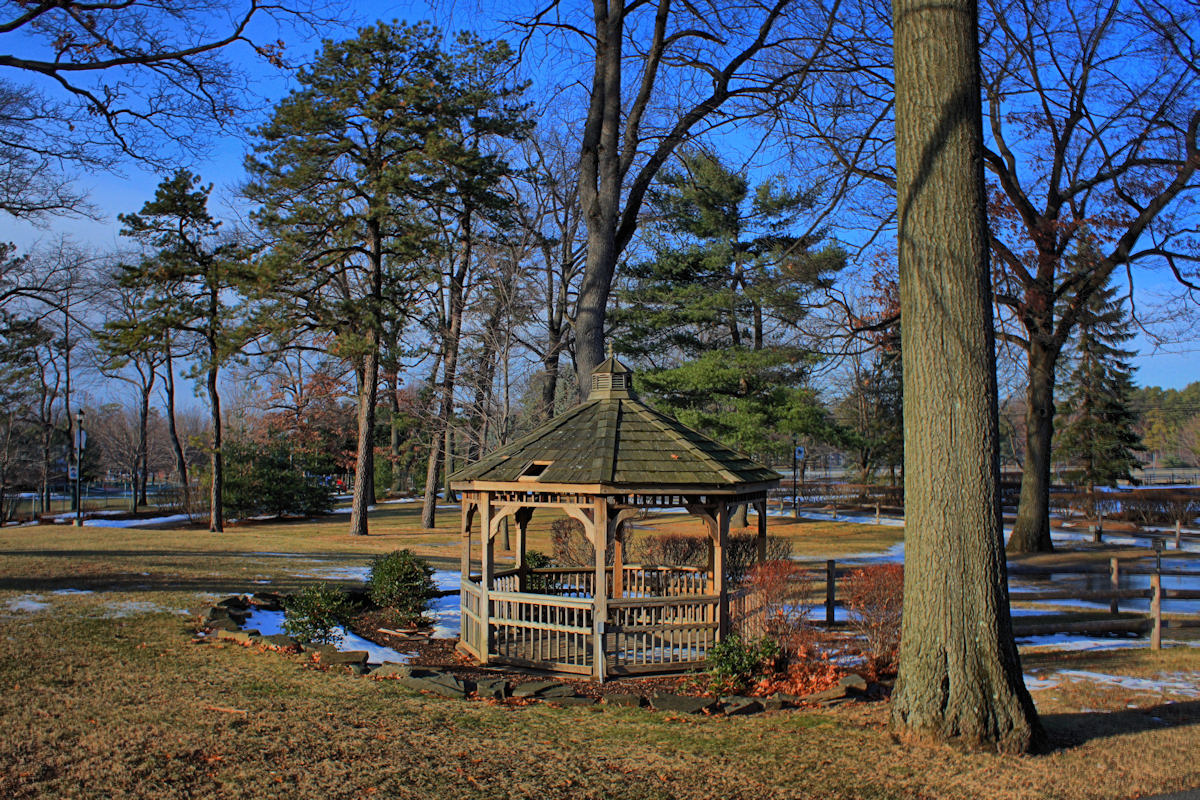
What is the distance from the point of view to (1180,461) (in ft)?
317

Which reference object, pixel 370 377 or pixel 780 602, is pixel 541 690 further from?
pixel 370 377

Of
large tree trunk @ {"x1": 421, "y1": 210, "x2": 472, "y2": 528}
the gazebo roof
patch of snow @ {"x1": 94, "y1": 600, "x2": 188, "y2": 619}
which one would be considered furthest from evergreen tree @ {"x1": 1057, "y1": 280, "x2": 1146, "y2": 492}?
patch of snow @ {"x1": 94, "y1": 600, "x2": 188, "y2": 619}

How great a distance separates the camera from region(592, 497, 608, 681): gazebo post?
30.8 ft

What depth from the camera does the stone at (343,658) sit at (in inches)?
333

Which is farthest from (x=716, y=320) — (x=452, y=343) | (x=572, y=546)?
(x=572, y=546)

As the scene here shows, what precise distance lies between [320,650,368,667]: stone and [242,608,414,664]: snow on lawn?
0.80 meters

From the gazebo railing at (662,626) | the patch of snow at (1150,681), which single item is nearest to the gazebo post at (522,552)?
the gazebo railing at (662,626)

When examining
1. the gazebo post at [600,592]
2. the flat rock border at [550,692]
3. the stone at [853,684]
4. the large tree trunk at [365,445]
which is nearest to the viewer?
the flat rock border at [550,692]

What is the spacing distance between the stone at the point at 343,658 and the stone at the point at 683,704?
3172 millimetres

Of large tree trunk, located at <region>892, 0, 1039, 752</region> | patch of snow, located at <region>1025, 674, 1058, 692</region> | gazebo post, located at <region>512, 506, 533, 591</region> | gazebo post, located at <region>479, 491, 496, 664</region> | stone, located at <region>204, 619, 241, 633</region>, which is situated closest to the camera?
large tree trunk, located at <region>892, 0, 1039, 752</region>

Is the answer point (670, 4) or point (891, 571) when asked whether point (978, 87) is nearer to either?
point (891, 571)

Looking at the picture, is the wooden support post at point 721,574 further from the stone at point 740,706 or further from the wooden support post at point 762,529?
the stone at point 740,706

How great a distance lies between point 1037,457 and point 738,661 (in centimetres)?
1660

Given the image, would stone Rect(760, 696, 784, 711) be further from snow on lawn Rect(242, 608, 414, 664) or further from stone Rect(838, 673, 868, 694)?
snow on lawn Rect(242, 608, 414, 664)
